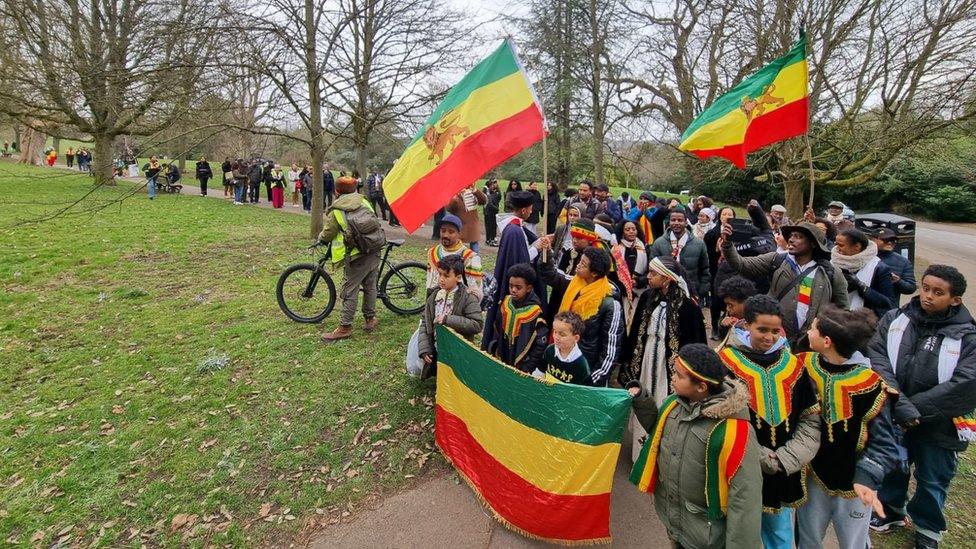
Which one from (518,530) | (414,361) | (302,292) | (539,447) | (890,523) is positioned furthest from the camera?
(302,292)

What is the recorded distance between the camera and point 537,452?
3.36 m

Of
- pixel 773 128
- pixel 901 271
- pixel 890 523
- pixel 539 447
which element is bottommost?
pixel 890 523

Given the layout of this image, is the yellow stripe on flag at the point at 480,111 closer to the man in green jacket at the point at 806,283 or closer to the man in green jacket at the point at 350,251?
the man in green jacket at the point at 350,251

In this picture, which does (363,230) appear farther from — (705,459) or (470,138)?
(705,459)

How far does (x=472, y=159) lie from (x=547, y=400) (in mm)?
2020

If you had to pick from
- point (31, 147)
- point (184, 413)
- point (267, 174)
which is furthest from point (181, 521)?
point (31, 147)

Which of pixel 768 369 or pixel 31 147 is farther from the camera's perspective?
pixel 31 147

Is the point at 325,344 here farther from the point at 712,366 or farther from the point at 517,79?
the point at 712,366

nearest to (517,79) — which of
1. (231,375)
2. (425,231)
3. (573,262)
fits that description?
(573,262)

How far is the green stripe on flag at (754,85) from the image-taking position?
18.1 ft

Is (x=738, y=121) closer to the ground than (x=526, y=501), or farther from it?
farther from it

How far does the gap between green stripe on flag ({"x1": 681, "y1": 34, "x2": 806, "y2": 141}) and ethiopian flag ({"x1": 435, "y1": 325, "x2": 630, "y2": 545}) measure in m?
4.37

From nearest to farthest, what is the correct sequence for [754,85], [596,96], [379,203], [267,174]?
[754,85] → [379,203] → [596,96] → [267,174]

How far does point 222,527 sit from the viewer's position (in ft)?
12.0
